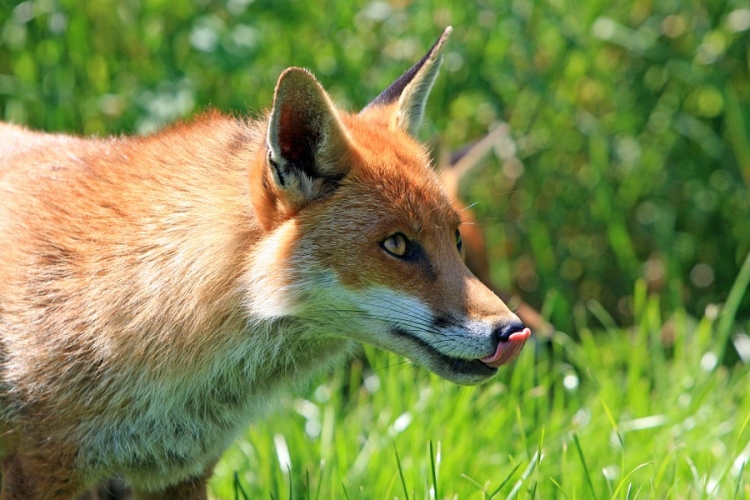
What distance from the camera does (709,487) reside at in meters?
4.00

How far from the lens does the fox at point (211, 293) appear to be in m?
3.23

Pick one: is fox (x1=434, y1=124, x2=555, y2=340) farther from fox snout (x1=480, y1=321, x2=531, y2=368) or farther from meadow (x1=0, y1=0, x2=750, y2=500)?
fox snout (x1=480, y1=321, x2=531, y2=368)

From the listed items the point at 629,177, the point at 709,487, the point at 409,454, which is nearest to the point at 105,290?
the point at 409,454

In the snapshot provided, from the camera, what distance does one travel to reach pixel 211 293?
3.30m

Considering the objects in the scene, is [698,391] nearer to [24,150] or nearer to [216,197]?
[216,197]

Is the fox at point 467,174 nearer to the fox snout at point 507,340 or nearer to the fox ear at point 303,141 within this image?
the fox ear at point 303,141

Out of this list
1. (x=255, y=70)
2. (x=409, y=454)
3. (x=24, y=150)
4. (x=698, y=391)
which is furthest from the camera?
(x=255, y=70)

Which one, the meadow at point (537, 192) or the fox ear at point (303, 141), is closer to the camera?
the fox ear at point (303, 141)

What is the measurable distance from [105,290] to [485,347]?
139 centimetres

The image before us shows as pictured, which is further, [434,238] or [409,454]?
[409,454]

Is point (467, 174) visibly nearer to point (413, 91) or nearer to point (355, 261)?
point (413, 91)

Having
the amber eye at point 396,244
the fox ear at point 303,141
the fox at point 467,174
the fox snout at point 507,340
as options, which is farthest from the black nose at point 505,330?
the fox at point 467,174

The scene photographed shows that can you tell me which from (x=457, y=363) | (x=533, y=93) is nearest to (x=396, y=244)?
(x=457, y=363)

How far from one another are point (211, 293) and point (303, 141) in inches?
25.0
